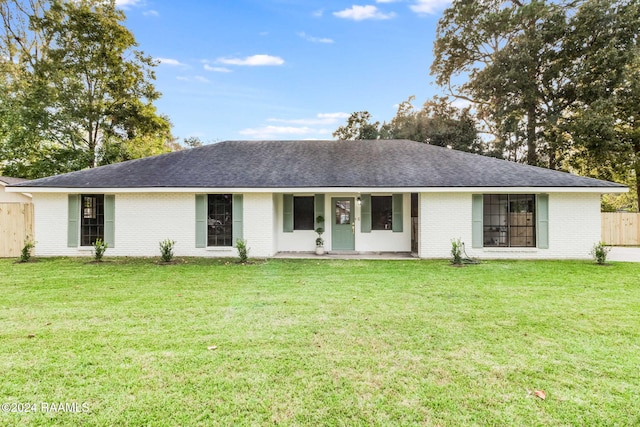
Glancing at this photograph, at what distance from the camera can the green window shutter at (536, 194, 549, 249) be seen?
1050 cm

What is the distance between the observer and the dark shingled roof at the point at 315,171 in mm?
10641

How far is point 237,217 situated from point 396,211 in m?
5.64

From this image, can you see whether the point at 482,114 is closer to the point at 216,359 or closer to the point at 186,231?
the point at 186,231

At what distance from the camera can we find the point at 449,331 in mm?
4312

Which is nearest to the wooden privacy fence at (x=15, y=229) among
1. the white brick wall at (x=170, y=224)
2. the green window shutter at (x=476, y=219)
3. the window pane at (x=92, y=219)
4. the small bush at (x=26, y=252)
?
the small bush at (x=26, y=252)

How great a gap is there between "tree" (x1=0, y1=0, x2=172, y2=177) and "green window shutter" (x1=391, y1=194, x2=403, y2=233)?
16554 millimetres

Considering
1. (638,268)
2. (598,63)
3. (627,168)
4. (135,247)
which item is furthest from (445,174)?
(627,168)

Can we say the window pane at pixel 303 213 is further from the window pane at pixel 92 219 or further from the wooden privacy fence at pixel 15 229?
the wooden privacy fence at pixel 15 229

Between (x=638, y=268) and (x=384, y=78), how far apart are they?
15.0m

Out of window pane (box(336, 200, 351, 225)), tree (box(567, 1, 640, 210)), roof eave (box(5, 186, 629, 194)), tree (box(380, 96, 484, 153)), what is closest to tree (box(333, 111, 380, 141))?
tree (box(380, 96, 484, 153))

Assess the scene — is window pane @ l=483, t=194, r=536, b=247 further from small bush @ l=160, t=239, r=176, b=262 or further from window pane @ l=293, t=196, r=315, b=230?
small bush @ l=160, t=239, r=176, b=262

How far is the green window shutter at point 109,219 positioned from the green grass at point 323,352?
4.16m

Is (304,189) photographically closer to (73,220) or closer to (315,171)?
(315,171)

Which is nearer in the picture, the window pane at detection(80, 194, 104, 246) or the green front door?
the window pane at detection(80, 194, 104, 246)
